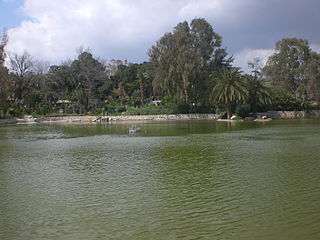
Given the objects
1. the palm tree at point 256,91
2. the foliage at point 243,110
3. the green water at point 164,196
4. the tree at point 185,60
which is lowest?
the green water at point 164,196

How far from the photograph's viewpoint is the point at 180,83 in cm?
4669

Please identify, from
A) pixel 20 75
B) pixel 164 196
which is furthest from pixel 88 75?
pixel 164 196

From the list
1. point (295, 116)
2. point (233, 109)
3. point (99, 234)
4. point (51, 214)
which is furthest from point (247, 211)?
point (295, 116)

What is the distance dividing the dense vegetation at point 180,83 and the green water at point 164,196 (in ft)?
101

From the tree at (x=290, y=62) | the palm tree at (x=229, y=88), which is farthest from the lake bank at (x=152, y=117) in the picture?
the tree at (x=290, y=62)

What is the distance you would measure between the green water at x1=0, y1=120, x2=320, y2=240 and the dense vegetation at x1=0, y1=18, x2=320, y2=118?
1209 inches

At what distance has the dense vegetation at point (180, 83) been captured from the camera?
45.4 metres

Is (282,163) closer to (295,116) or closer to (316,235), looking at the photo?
(316,235)

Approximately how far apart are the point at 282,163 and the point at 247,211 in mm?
5585

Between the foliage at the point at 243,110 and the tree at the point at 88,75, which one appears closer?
the foliage at the point at 243,110

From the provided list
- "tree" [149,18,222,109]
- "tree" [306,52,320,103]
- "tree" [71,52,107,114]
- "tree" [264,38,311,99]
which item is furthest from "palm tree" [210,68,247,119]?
"tree" [71,52,107,114]

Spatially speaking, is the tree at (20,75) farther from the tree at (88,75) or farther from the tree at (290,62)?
the tree at (290,62)

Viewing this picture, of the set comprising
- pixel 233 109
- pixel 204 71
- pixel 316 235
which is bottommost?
pixel 316 235

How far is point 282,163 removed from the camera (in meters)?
11.8
